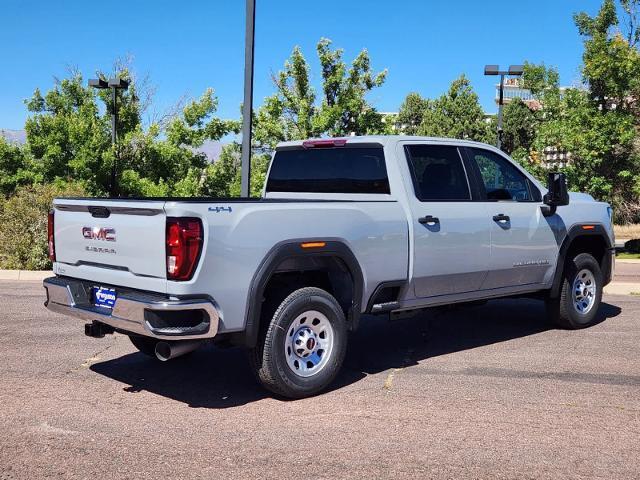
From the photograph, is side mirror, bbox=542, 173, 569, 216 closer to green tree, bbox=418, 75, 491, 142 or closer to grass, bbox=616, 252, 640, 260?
grass, bbox=616, 252, 640, 260

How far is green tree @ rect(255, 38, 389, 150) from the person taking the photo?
22.9 meters

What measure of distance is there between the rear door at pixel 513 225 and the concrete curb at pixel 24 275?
861 cm

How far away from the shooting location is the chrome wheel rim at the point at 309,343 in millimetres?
5309

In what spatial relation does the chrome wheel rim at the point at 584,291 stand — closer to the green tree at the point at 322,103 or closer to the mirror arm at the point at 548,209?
the mirror arm at the point at 548,209

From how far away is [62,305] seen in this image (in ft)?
18.2

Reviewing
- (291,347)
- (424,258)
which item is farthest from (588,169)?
(291,347)

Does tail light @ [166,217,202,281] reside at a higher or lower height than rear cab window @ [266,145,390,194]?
lower

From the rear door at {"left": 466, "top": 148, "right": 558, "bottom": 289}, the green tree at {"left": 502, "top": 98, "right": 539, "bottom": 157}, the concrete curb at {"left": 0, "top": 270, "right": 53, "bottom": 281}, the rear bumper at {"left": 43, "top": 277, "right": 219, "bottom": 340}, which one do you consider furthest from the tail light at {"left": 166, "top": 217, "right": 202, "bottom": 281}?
the green tree at {"left": 502, "top": 98, "right": 539, "bottom": 157}

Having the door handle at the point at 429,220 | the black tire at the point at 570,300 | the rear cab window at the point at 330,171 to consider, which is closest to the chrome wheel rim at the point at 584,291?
the black tire at the point at 570,300

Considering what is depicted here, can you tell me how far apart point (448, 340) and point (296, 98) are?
55.2 feet

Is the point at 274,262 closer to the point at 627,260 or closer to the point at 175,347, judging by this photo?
the point at 175,347

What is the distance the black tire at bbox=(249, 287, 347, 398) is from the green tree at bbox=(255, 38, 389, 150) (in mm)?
17602

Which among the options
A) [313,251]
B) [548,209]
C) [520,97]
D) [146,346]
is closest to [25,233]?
[146,346]

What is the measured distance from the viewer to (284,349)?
17.1ft
